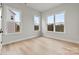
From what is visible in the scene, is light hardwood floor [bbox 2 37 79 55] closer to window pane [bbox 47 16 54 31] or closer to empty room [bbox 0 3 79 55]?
empty room [bbox 0 3 79 55]

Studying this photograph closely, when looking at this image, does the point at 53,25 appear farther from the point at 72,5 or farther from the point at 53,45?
the point at 72,5

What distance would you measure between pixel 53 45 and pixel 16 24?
3.62 feet

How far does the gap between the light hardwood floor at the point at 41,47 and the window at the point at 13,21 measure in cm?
35

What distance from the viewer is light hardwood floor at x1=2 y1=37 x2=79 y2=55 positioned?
2035mm

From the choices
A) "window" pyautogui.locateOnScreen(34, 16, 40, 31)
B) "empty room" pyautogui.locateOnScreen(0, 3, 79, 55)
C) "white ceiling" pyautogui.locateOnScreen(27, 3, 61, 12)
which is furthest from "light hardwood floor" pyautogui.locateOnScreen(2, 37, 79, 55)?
"white ceiling" pyautogui.locateOnScreen(27, 3, 61, 12)

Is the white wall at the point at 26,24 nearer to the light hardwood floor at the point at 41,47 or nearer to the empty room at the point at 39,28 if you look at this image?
the empty room at the point at 39,28

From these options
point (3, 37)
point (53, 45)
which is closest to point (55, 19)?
point (53, 45)

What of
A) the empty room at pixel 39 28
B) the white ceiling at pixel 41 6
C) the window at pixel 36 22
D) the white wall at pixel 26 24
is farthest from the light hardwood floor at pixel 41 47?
the white ceiling at pixel 41 6

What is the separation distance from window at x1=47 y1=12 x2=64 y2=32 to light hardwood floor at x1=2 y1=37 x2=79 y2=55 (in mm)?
319

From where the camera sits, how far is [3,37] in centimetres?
206

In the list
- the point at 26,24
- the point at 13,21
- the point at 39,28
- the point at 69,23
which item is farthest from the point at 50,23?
the point at 13,21

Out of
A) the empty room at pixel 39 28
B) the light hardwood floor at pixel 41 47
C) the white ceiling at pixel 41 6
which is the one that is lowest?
the light hardwood floor at pixel 41 47

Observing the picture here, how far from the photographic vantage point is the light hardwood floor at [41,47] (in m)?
2.04

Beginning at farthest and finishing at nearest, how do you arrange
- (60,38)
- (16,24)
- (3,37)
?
(60,38) → (16,24) → (3,37)
